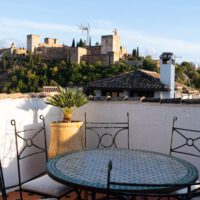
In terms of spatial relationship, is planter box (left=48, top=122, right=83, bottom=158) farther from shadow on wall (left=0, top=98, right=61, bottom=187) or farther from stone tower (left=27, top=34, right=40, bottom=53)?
stone tower (left=27, top=34, right=40, bottom=53)

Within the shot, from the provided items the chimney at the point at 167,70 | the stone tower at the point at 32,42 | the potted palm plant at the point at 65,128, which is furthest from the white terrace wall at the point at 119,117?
the stone tower at the point at 32,42

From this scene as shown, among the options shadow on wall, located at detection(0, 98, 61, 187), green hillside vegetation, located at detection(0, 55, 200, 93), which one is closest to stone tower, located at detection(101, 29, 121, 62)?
green hillside vegetation, located at detection(0, 55, 200, 93)

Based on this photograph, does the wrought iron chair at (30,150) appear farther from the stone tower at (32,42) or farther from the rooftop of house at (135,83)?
the stone tower at (32,42)

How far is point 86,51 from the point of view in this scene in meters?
49.0

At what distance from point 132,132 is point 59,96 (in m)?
1.04

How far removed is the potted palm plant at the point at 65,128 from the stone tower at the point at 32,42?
5136 centimetres

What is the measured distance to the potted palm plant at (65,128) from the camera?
3.59 meters

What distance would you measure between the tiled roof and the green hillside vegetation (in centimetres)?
1328

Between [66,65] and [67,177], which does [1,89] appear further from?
[67,177]

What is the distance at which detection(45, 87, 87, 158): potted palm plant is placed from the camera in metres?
3.59

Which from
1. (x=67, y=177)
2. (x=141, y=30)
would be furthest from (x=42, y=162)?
(x=141, y=30)

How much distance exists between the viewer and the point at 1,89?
38969 mm

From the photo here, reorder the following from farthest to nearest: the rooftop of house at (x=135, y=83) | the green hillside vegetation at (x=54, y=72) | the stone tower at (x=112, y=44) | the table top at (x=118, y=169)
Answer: the stone tower at (x=112, y=44) < the green hillside vegetation at (x=54, y=72) < the rooftop of house at (x=135, y=83) < the table top at (x=118, y=169)

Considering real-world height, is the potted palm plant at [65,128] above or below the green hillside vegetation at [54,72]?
below
